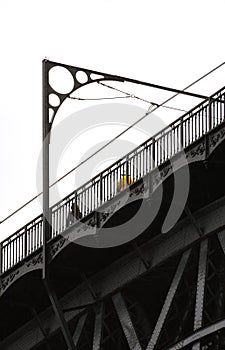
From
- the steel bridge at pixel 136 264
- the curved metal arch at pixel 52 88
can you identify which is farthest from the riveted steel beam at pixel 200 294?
the curved metal arch at pixel 52 88

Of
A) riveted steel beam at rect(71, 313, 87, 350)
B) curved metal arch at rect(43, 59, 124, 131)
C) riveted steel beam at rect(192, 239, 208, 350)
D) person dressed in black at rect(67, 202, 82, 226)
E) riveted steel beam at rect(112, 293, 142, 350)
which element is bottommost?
riveted steel beam at rect(192, 239, 208, 350)

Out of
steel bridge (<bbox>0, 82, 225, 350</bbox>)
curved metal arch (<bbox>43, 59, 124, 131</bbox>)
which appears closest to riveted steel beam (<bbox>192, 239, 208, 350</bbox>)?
steel bridge (<bbox>0, 82, 225, 350</bbox>)

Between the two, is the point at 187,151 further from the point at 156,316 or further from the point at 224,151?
the point at 156,316

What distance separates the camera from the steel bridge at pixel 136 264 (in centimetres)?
4809

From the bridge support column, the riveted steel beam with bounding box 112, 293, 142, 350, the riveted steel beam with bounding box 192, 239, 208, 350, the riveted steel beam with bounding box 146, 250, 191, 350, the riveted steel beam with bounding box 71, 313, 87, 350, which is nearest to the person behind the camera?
the riveted steel beam with bounding box 192, 239, 208, 350

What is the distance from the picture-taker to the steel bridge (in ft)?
158

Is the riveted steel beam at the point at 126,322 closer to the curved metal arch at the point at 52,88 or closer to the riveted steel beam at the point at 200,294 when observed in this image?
the riveted steel beam at the point at 200,294

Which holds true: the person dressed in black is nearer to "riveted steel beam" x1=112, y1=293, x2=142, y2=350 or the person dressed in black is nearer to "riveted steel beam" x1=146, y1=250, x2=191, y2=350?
"riveted steel beam" x1=112, y1=293, x2=142, y2=350

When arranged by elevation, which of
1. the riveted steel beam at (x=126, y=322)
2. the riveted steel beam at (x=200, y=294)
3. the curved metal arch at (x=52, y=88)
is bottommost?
the riveted steel beam at (x=200, y=294)

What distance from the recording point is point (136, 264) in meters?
51.3

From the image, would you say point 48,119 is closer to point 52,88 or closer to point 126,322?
point 52,88

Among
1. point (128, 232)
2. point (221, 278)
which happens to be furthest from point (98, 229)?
point (221, 278)

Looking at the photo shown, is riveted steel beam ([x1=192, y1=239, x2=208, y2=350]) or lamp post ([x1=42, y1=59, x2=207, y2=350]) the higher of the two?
lamp post ([x1=42, y1=59, x2=207, y2=350])

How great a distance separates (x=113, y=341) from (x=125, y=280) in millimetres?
2366
